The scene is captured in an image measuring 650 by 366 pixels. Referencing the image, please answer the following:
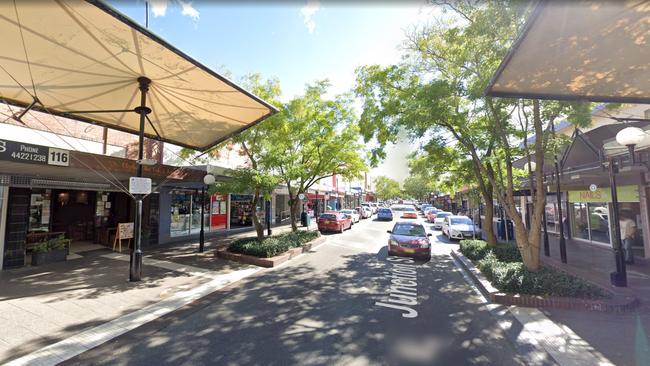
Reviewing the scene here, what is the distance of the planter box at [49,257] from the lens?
907cm

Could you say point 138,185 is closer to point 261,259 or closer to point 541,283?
point 261,259

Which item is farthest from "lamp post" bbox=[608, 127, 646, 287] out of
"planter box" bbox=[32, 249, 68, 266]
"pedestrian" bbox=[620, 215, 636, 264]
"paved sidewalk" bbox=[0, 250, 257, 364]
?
"planter box" bbox=[32, 249, 68, 266]

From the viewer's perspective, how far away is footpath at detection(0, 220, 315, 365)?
4.38 metres

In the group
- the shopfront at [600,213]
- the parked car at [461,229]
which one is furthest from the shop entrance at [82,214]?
the shopfront at [600,213]

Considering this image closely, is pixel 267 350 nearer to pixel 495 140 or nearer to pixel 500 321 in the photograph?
pixel 500 321

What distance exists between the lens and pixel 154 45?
5.50 meters

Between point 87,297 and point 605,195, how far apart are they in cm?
1924

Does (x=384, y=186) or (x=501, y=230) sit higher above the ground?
(x=384, y=186)

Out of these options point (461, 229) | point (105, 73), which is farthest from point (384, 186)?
point (105, 73)

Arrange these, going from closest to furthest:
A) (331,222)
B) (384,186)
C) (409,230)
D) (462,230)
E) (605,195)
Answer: (409,230), (605,195), (462,230), (331,222), (384,186)

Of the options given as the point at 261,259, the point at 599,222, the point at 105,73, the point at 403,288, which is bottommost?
the point at 403,288

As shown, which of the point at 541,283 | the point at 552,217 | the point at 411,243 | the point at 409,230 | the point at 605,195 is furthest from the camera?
the point at 552,217

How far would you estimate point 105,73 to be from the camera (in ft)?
23.0

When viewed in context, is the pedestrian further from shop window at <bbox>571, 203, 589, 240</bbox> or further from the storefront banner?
shop window at <bbox>571, 203, 589, 240</bbox>
